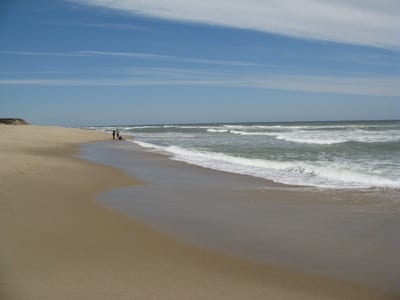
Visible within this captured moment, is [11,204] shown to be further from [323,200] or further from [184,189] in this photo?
[323,200]

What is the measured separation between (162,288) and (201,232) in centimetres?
227

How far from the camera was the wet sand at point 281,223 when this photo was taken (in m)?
5.04

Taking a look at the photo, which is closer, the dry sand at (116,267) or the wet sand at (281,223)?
the dry sand at (116,267)

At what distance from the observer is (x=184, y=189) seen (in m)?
10.5

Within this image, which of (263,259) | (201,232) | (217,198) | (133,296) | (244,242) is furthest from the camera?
(217,198)

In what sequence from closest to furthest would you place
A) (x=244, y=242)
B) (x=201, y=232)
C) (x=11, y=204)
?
(x=244, y=242) → (x=201, y=232) → (x=11, y=204)

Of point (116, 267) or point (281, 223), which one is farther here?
point (281, 223)

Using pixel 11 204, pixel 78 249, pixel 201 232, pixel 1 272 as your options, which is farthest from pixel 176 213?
pixel 1 272

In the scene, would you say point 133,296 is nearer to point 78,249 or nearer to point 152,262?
point 152,262

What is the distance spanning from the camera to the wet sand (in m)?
5.04

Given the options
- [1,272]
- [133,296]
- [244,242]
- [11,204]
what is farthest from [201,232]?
[11,204]

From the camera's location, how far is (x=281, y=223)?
6910mm

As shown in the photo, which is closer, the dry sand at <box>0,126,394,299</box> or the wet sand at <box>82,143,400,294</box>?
the dry sand at <box>0,126,394,299</box>

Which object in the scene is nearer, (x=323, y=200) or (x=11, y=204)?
(x=11, y=204)
